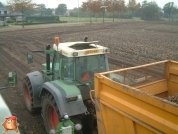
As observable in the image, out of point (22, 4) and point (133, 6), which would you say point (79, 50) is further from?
point (133, 6)

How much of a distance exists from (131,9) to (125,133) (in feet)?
214

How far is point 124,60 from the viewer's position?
13.6 meters

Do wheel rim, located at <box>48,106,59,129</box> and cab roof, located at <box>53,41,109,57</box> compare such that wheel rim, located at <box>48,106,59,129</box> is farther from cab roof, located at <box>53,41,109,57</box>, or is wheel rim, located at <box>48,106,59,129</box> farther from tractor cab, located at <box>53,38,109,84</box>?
cab roof, located at <box>53,41,109,57</box>

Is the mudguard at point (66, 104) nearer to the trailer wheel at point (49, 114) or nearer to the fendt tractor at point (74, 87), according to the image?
the fendt tractor at point (74, 87)

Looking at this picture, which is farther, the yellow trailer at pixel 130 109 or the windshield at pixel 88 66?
the windshield at pixel 88 66

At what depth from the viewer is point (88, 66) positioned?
17.0ft

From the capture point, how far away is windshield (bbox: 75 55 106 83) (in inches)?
199

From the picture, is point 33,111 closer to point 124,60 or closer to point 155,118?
point 155,118

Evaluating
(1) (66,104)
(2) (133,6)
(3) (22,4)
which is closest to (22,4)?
(3) (22,4)

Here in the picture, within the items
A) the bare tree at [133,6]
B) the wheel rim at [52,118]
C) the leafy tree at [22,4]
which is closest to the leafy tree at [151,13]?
the bare tree at [133,6]

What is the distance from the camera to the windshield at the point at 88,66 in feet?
16.6

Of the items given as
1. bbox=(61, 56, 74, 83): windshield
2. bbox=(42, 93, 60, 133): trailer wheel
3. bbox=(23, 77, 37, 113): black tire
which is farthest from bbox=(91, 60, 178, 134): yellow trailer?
bbox=(23, 77, 37, 113): black tire

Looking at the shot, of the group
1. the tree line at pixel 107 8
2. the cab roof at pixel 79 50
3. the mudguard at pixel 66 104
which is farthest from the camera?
the tree line at pixel 107 8

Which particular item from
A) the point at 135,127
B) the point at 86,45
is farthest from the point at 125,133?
the point at 86,45
